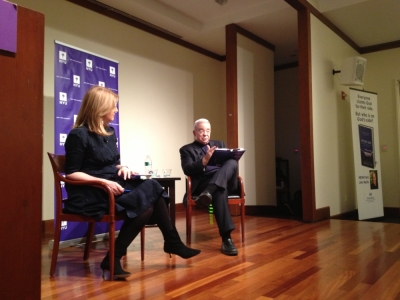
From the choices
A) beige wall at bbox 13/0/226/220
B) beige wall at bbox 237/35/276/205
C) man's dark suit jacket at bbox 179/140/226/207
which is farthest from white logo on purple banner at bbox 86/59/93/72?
beige wall at bbox 237/35/276/205

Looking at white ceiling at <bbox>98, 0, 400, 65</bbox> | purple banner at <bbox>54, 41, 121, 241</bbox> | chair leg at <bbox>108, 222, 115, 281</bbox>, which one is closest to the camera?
chair leg at <bbox>108, 222, 115, 281</bbox>

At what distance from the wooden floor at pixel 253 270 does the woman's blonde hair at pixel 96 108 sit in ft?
2.81

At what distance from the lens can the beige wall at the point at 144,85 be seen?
3.63 meters

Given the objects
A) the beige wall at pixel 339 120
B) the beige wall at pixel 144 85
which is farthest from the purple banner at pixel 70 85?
the beige wall at pixel 339 120

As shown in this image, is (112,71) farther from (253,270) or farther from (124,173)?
(253,270)

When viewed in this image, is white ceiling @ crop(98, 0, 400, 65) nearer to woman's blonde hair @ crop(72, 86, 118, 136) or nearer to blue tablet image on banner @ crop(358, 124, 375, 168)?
blue tablet image on banner @ crop(358, 124, 375, 168)

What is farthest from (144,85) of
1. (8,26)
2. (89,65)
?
(8,26)

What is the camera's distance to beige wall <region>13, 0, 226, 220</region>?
3.63 metres

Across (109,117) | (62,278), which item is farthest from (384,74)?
(62,278)

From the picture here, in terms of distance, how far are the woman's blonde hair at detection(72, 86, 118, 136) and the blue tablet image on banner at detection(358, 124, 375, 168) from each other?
3862 millimetres

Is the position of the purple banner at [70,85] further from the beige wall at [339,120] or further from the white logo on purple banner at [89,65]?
the beige wall at [339,120]

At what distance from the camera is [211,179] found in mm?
2744

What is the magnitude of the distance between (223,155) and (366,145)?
9.90 feet

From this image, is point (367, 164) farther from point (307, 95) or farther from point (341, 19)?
point (341, 19)
